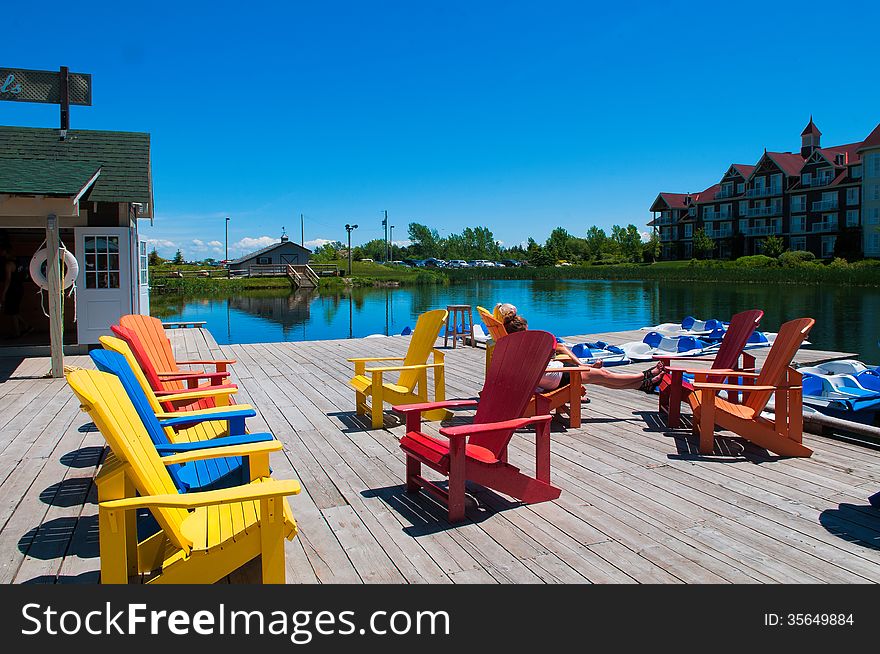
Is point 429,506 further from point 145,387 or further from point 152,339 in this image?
point 152,339

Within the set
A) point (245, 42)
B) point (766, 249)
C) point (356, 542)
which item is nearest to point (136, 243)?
point (356, 542)

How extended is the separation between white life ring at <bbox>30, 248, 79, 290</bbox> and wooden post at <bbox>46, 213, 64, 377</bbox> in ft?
4.92

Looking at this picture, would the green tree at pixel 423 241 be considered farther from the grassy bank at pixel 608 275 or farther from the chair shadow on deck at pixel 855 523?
the chair shadow on deck at pixel 855 523

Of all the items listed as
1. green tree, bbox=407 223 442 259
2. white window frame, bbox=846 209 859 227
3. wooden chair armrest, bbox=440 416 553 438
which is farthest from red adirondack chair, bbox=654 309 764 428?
green tree, bbox=407 223 442 259

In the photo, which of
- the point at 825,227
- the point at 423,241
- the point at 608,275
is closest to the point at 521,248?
the point at 423,241

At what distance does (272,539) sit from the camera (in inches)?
94.7

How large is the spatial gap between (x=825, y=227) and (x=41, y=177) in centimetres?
5822

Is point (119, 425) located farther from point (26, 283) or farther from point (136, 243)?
point (26, 283)

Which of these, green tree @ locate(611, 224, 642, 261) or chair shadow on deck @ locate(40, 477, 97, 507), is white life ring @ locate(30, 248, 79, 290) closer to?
chair shadow on deck @ locate(40, 477, 97, 507)

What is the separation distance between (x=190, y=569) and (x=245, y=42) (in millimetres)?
24982

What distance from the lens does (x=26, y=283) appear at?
40.5ft

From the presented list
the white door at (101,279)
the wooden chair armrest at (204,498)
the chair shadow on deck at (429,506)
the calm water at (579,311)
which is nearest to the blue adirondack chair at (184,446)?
the wooden chair armrest at (204,498)

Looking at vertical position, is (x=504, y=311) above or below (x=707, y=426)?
above

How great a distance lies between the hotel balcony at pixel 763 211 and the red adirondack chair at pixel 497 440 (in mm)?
61676
